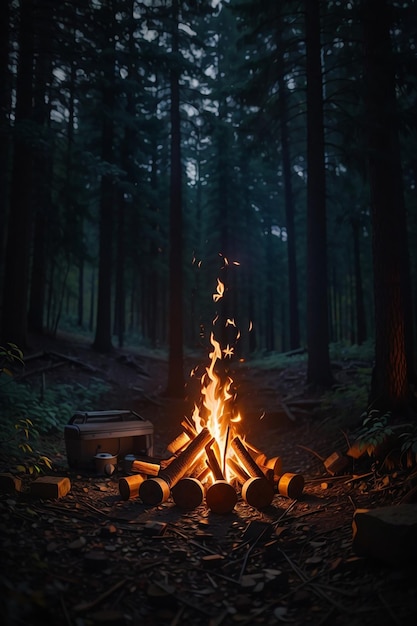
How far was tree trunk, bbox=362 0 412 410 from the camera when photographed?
266 inches

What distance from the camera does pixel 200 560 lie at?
13.0 feet

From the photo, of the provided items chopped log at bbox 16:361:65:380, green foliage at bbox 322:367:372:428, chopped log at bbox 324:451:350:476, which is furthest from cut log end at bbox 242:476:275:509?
chopped log at bbox 16:361:65:380

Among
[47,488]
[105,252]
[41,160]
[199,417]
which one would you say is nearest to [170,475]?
[199,417]

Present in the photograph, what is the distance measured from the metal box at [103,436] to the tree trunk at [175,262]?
18.7ft

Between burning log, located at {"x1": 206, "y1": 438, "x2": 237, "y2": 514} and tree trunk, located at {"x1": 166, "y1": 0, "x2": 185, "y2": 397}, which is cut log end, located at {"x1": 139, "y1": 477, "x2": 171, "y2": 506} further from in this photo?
tree trunk, located at {"x1": 166, "y1": 0, "x2": 185, "y2": 397}

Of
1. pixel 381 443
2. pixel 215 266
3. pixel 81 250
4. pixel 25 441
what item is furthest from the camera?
pixel 215 266

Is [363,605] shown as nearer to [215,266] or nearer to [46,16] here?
[46,16]

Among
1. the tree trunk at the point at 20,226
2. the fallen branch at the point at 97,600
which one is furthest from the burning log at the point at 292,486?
the tree trunk at the point at 20,226

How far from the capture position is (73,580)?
3.32m

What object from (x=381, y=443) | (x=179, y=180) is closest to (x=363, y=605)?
(x=381, y=443)

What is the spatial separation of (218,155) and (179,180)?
11.3m

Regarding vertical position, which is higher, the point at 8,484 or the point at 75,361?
the point at 75,361

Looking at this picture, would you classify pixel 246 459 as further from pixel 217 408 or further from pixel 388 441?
pixel 388 441

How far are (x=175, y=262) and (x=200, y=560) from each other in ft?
34.7
